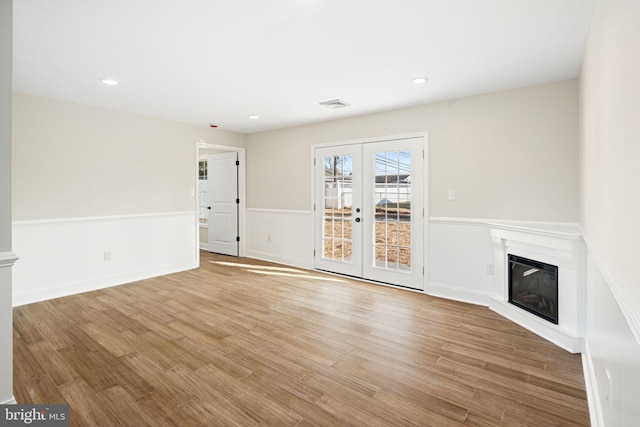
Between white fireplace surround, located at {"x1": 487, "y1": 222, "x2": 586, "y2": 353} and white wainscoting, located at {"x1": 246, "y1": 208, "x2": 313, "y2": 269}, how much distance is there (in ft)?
9.91

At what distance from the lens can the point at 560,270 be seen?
283cm

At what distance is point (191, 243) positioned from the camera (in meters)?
5.57

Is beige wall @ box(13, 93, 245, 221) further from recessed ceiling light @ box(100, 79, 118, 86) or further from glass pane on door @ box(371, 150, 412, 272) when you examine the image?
glass pane on door @ box(371, 150, 412, 272)

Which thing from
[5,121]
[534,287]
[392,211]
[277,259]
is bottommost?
[277,259]

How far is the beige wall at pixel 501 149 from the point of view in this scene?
327 centimetres

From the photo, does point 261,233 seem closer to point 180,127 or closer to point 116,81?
point 180,127

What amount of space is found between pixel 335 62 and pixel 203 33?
1119 millimetres

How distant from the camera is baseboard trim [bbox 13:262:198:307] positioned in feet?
12.5

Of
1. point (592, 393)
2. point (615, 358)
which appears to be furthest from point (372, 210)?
point (615, 358)

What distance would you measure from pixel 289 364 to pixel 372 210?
273cm

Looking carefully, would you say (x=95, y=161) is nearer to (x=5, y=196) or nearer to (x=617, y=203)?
(x=5, y=196)

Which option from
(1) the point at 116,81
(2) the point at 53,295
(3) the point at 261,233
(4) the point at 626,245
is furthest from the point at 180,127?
(4) the point at 626,245

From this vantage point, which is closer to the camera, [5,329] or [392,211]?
[5,329]
